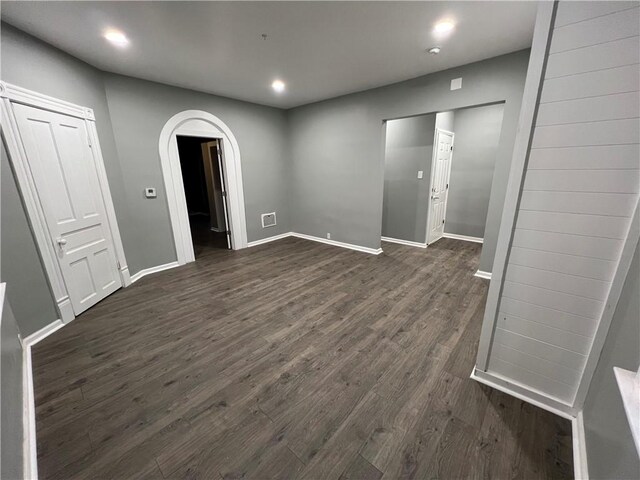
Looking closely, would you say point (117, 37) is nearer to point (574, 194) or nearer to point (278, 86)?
point (278, 86)

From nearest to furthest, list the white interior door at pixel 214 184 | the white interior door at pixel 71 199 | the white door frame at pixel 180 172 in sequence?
1. the white interior door at pixel 71 199
2. the white door frame at pixel 180 172
3. the white interior door at pixel 214 184

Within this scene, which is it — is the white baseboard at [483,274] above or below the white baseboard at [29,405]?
above

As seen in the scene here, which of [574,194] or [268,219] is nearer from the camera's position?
[574,194]

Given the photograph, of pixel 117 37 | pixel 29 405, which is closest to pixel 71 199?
pixel 117 37

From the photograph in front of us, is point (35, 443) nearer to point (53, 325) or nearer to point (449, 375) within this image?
point (53, 325)

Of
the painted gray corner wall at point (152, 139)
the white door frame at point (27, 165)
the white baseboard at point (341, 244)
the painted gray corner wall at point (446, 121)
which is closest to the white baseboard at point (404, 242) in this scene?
the white baseboard at point (341, 244)

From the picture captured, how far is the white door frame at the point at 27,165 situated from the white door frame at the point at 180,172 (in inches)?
35.0

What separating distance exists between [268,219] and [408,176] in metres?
3.05

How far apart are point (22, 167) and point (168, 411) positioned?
2.47 meters

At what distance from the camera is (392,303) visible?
289cm

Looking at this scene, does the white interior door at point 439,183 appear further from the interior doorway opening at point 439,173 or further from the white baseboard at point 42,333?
the white baseboard at point 42,333

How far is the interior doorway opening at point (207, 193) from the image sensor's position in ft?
16.5

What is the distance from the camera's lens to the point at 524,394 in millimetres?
1671

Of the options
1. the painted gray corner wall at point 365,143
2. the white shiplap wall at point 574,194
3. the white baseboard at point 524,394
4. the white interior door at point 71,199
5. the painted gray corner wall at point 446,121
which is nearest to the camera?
the white shiplap wall at point 574,194
